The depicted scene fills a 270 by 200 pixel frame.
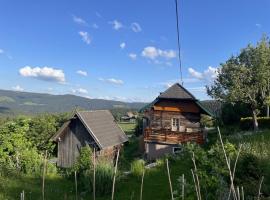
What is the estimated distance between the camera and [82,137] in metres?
27.6

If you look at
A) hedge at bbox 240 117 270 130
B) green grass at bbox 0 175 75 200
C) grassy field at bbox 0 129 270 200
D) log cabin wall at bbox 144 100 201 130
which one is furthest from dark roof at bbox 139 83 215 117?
green grass at bbox 0 175 75 200

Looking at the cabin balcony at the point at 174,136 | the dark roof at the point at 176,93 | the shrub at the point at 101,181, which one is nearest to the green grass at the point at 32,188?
the shrub at the point at 101,181

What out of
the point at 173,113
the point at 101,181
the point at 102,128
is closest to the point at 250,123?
the point at 173,113

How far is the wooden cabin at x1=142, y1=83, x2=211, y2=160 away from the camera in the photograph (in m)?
28.5

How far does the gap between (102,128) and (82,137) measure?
1.92 metres

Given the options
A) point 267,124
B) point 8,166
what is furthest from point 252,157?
point 267,124

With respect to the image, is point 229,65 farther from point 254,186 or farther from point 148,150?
point 254,186

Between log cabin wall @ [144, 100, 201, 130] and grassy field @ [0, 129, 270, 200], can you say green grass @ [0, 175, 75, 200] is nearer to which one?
grassy field @ [0, 129, 270, 200]

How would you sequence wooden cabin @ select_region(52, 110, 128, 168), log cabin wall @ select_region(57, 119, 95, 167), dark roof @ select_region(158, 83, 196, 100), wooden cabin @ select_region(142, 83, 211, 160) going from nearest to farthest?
wooden cabin @ select_region(52, 110, 128, 168)
log cabin wall @ select_region(57, 119, 95, 167)
wooden cabin @ select_region(142, 83, 211, 160)
dark roof @ select_region(158, 83, 196, 100)

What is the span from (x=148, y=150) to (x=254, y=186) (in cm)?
1905

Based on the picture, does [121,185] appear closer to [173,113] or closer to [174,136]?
[174,136]

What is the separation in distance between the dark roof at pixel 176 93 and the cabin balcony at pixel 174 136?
2935mm

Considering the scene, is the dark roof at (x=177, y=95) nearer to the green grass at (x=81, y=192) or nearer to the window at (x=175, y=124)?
the window at (x=175, y=124)

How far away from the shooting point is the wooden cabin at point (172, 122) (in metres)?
28.5
